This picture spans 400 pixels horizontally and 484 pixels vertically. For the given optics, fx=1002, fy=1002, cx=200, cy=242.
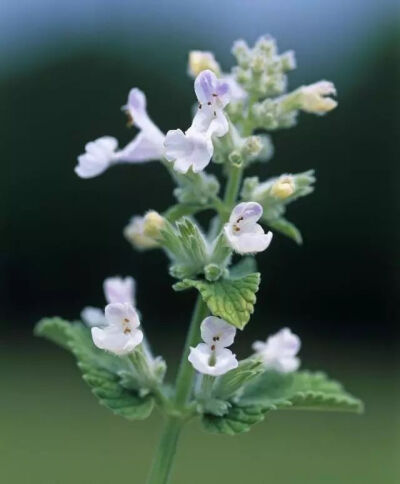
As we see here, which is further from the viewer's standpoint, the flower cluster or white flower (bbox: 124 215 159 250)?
white flower (bbox: 124 215 159 250)

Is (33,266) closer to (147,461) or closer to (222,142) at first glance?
(147,461)

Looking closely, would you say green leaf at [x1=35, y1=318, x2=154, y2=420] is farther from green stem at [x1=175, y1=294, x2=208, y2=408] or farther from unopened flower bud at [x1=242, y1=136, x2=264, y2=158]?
Answer: unopened flower bud at [x1=242, y1=136, x2=264, y2=158]

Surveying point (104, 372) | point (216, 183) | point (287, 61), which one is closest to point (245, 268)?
point (216, 183)

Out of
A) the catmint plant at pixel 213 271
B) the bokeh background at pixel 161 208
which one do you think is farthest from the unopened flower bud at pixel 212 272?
the bokeh background at pixel 161 208

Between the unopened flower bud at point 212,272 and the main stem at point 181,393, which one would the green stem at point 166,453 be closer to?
the main stem at point 181,393

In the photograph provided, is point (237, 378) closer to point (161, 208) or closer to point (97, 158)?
point (97, 158)

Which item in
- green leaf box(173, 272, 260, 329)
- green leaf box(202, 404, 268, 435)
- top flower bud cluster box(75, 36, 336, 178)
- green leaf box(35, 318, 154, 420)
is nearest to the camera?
green leaf box(173, 272, 260, 329)

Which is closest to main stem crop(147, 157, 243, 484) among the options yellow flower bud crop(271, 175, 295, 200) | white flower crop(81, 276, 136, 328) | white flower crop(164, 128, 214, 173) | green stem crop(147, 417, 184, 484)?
green stem crop(147, 417, 184, 484)
